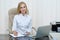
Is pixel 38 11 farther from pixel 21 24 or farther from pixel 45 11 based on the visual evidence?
pixel 21 24

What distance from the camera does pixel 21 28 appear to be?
10.1 ft

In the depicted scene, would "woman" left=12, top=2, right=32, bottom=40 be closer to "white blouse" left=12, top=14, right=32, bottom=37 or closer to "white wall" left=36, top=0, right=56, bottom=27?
"white blouse" left=12, top=14, right=32, bottom=37

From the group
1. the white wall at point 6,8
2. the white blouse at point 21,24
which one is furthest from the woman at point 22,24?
the white wall at point 6,8

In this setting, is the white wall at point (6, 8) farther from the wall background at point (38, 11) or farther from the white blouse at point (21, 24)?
the white blouse at point (21, 24)

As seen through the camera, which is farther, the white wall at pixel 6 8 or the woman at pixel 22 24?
the white wall at pixel 6 8

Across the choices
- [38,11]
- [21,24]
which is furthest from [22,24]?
[38,11]

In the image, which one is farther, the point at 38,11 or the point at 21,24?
the point at 38,11

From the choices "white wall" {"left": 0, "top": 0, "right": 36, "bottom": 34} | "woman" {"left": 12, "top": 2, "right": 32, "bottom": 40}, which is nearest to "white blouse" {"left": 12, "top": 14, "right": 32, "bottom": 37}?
"woman" {"left": 12, "top": 2, "right": 32, "bottom": 40}

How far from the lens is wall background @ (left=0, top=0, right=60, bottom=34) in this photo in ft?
11.8

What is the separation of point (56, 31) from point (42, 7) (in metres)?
0.88

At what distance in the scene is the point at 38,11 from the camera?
3.64m

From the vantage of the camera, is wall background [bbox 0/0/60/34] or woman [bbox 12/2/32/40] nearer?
woman [bbox 12/2/32/40]

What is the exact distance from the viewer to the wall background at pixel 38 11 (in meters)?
3.60

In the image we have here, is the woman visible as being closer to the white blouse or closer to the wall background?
the white blouse
